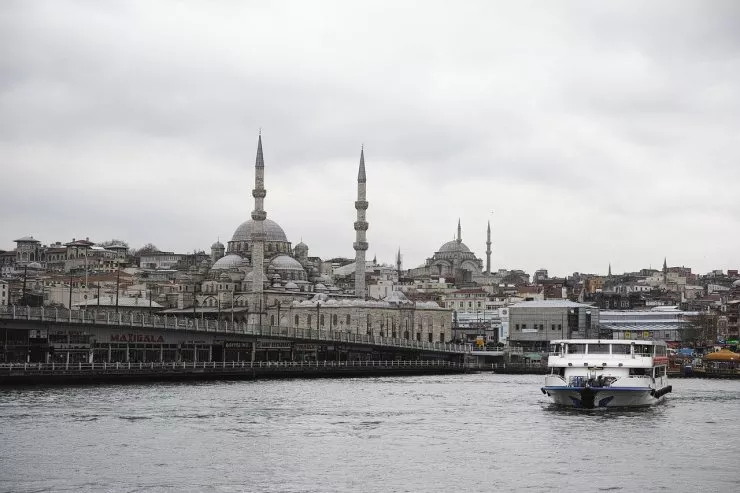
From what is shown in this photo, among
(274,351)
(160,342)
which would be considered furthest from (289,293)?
(160,342)

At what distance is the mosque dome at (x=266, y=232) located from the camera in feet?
531

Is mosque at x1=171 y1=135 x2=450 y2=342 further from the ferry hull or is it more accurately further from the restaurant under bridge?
the ferry hull

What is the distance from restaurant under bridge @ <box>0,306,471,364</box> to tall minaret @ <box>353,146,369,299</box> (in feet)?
52.1

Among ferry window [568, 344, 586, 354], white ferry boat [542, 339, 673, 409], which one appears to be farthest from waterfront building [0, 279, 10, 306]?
white ferry boat [542, 339, 673, 409]

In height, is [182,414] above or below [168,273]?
below

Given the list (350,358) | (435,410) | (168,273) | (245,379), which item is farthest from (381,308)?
(435,410)

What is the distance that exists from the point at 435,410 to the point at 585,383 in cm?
643

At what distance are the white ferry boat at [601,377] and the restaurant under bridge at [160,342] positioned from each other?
29304mm

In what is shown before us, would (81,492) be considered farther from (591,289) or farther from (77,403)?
(591,289)

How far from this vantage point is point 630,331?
13788 cm

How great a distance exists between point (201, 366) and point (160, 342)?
484 centimetres

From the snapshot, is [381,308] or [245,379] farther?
[381,308]

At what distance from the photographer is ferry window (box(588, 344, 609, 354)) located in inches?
2288

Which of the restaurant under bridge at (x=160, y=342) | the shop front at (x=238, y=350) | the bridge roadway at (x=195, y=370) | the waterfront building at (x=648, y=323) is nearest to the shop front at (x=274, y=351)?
the restaurant under bridge at (x=160, y=342)
